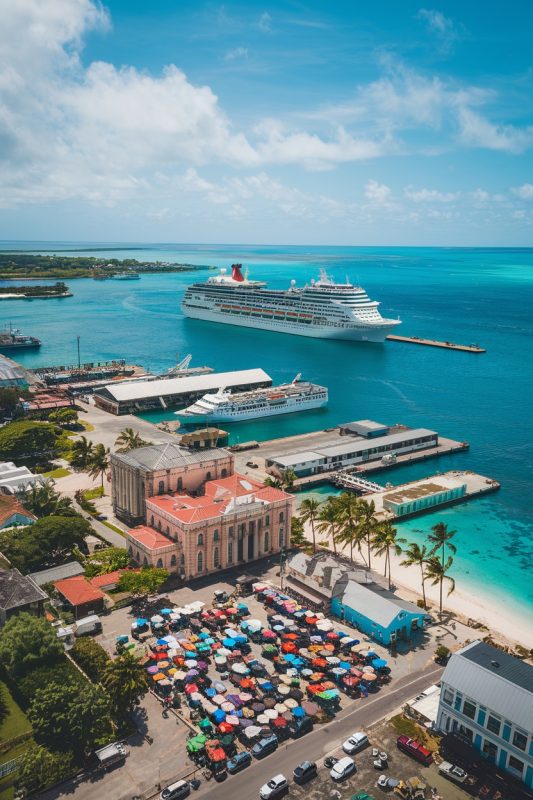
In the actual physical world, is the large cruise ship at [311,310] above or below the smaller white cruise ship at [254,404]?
above

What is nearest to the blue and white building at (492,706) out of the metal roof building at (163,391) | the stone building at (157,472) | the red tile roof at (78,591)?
the red tile roof at (78,591)

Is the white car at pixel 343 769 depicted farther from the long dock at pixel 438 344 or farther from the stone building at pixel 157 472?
the long dock at pixel 438 344

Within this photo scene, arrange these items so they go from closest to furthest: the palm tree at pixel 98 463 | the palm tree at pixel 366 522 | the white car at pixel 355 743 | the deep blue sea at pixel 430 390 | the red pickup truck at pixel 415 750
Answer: the red pickup truck at pixel 415 750 → the white car at pixel 355 743 → the palm tree at pixel 366 522 → the deep blue sea at pixel 430 390 → the palm tree at pixel 98 463

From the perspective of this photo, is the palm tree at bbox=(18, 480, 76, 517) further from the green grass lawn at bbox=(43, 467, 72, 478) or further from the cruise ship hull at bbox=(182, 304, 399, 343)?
the cruise ship hull at bbox=(182, 304, 399, 343)

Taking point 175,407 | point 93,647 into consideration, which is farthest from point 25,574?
point 175,407

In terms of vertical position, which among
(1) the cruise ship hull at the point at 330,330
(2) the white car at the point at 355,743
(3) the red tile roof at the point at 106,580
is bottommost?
(2) the white car at the point at 355,743

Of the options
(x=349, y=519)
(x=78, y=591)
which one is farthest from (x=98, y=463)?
(x=349, y=519)

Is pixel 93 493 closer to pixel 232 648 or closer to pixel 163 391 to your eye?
pixel 232 648

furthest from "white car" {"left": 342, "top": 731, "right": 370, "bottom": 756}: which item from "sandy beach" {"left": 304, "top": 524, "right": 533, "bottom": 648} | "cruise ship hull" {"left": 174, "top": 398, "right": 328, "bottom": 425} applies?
"cruise ship hull" {"left": 174, "top": 398, "right": 328, "bottom": 425}
